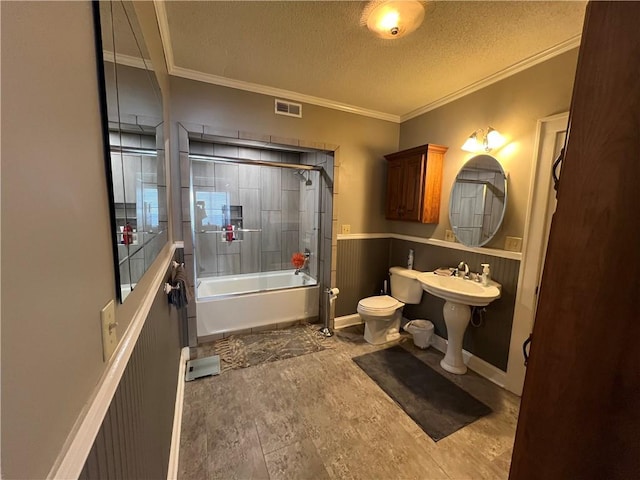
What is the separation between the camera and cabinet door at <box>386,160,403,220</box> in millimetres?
2951

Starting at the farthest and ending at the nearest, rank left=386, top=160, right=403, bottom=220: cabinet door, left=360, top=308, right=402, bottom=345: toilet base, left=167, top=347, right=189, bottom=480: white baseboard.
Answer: left=386, top=160, right=403, bottom=220: cabinet door, left=360, top=308, right=402, bottom=345: toilet base, left=167, top=347, right=189, bottom=480: white baseboard

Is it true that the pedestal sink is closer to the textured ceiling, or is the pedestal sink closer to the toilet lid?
the toilet lid

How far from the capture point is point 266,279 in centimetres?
365

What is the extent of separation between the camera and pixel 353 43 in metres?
1.84

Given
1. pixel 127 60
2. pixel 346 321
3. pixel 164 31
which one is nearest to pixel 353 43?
pixel 164 31

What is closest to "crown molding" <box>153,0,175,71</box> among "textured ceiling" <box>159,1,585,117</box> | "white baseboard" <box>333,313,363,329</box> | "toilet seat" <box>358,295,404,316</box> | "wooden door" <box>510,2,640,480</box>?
"textured ceiling" <box>159,1,585,117</box>

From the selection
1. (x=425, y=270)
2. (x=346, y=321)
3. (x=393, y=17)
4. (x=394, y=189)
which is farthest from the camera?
(x=346, y=321)

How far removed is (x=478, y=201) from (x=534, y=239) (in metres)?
0.56

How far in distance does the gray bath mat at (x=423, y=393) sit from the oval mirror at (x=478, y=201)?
4.01 feet

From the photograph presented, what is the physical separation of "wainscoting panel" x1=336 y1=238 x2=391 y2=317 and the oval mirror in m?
0.97

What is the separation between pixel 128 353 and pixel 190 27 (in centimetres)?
202

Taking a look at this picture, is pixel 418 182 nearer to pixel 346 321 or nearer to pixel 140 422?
pixel 346 321

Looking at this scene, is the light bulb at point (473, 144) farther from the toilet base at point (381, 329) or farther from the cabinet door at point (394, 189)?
the toilet base at point (381, 329)

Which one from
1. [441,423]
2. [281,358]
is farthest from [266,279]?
[441,423]
